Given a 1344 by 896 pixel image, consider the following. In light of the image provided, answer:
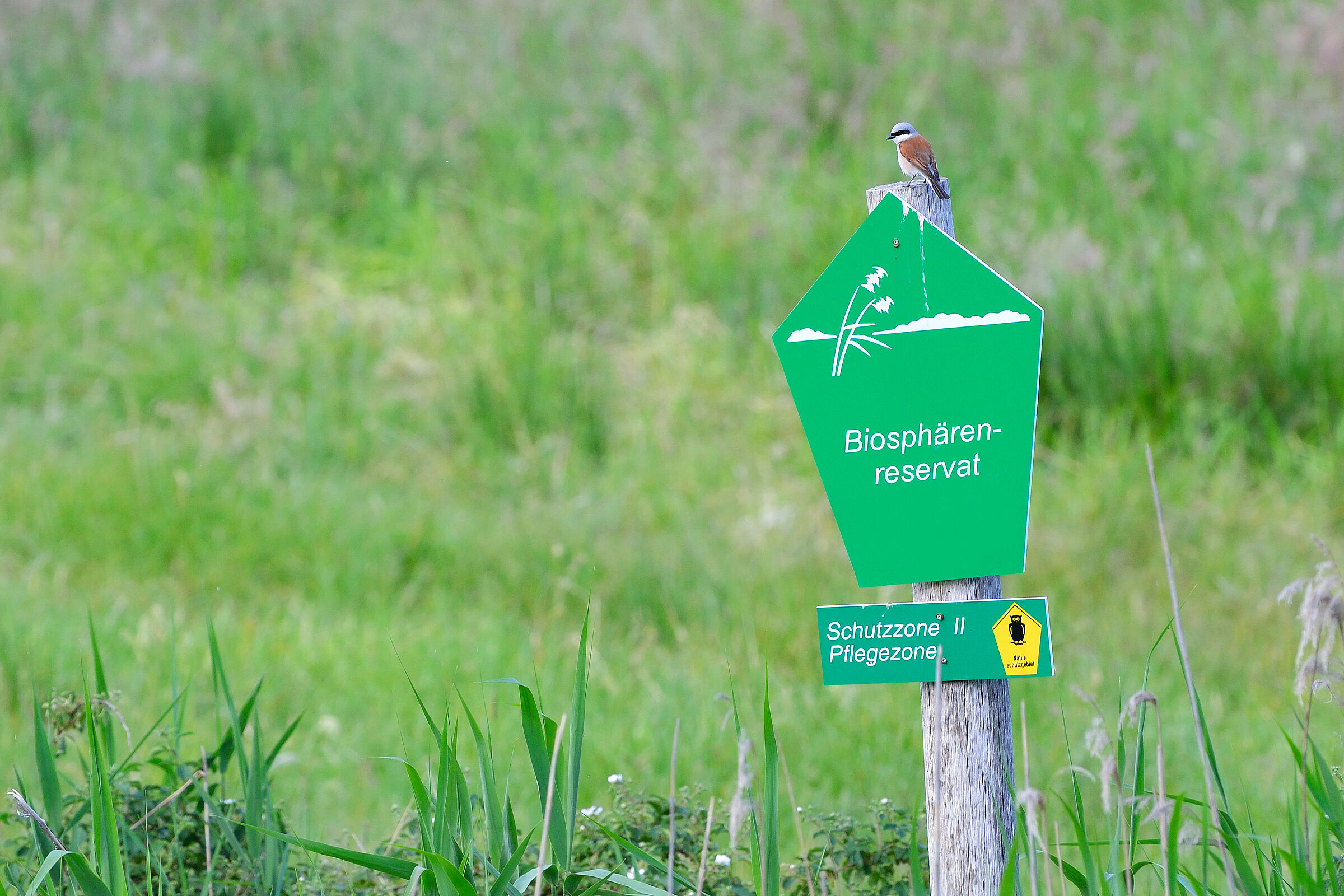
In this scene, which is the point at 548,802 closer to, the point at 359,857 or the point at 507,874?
the point at 507,874

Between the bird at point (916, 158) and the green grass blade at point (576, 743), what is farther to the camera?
the bird at point (916, 158)

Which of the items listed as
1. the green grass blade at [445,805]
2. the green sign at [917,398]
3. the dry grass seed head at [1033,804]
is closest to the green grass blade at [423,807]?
the green grass blade at [445,805]

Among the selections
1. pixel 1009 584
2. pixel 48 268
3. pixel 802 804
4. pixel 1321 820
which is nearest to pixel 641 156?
pixel 48 268

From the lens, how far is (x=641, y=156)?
26.2 ft

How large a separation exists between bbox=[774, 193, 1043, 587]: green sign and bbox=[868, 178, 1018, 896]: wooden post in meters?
0.11

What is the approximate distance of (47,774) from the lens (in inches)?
78.7

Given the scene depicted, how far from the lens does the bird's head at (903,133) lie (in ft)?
7.86

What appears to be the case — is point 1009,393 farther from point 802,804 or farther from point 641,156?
point 641,156

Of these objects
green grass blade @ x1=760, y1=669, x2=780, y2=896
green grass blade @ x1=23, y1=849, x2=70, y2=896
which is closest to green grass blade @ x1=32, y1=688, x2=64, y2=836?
green grass blade @ x1=23, y1=849, x2=70, y2=896

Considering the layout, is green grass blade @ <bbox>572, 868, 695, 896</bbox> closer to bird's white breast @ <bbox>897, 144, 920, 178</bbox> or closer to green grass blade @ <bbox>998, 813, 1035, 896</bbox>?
green grass blade @ <bbox>998, 813, 1035, 896</bbox>

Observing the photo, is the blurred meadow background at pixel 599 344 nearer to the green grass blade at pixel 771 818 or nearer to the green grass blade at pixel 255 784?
the green grass blade at pixel 255 784

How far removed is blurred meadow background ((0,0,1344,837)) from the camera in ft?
13.8

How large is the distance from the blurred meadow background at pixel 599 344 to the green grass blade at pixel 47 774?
0.69 m

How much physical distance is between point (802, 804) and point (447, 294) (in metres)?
4.48
